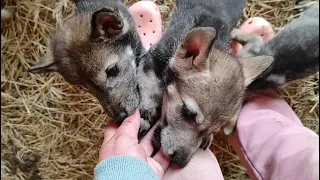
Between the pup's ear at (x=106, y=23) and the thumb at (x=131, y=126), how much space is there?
346mm

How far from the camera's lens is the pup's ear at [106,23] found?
6.77 feet

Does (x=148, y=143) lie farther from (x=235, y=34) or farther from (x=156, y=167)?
(x=235, y=34)

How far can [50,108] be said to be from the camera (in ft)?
9.62

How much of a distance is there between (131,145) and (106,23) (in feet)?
1.64

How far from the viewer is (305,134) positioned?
2248mm

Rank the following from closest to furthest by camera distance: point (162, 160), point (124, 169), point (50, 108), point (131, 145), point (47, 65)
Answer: point (124, 169), point (131, 145), point (162, 160), point (47, 65), point (50, 108)

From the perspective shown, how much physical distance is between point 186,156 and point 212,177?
20cm

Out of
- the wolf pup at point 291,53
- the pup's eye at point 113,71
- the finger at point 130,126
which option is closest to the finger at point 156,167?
the finger at point 130,126

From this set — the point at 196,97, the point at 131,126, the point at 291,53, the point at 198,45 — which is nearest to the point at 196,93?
the point at 196,97

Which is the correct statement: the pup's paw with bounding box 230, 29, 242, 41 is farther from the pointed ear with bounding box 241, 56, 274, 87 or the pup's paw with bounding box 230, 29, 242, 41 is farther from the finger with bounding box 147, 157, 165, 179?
the finger with bounding box 147, 157, 165, 179

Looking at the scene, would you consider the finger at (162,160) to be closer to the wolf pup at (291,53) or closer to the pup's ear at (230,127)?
the pup's ear at (230,127)

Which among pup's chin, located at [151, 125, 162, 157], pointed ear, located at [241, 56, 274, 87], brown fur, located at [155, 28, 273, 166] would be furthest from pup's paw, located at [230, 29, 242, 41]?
pup's chin, located at [151, 125, 162, 157]

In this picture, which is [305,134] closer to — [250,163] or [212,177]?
[250,163]

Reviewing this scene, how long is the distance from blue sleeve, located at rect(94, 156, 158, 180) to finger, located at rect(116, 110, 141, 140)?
0.55ft
